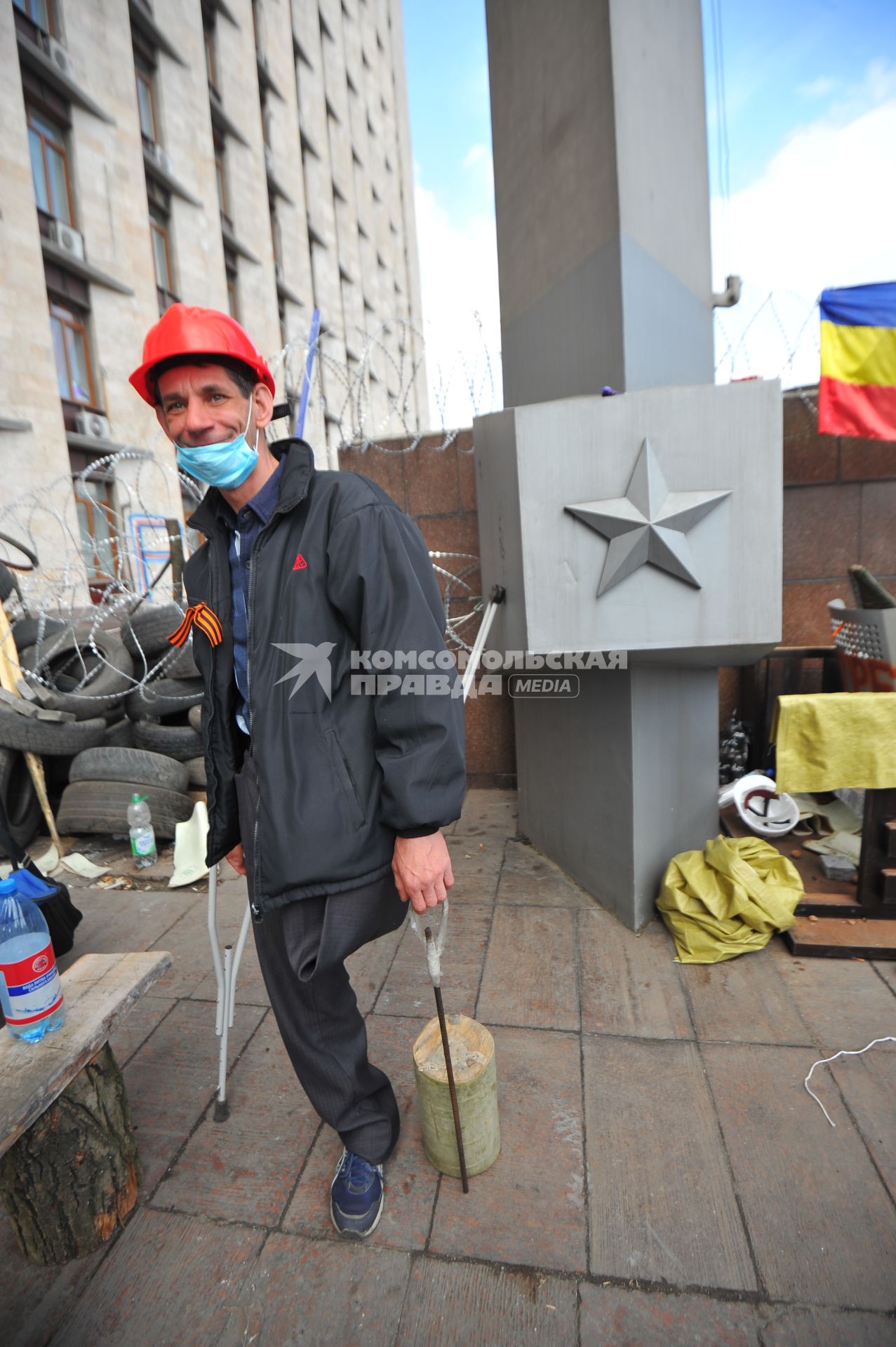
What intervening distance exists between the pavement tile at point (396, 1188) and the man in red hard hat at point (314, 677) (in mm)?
124

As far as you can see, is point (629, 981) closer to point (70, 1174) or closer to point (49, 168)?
point (70, 1174)

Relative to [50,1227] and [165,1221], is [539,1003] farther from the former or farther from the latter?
[50,1227]

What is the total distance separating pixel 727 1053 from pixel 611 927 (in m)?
0.89

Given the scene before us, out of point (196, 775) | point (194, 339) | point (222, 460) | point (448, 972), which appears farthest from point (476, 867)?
point (194, 339)

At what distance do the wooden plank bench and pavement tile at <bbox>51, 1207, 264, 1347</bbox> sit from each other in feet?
0.39

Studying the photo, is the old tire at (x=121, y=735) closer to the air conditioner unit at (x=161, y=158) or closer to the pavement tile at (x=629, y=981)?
the pavement tile at (x=629, y=981)

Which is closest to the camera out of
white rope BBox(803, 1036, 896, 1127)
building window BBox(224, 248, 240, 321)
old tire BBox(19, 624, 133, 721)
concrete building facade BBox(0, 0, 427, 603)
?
white rope BBox(803, 1036, 896, 1127)

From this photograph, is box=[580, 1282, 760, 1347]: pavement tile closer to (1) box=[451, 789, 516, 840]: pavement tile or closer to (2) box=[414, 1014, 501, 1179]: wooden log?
(2) box=[414, 1014, 501, 1179]: wooden log

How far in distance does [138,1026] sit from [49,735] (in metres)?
2.56

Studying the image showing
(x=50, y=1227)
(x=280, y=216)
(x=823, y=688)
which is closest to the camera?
(x=50, y=1227)

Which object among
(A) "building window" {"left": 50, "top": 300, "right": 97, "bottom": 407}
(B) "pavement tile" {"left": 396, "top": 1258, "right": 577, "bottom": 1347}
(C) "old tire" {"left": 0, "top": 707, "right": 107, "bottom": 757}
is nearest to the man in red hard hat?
(B) "pavement tile" {"left": 396, "top": 1258, "right": 577, "bottom": 1347}

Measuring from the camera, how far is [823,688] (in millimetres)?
4102

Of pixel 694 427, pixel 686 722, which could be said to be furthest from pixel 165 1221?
pixel 694 427

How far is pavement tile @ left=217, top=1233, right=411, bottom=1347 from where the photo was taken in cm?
158
